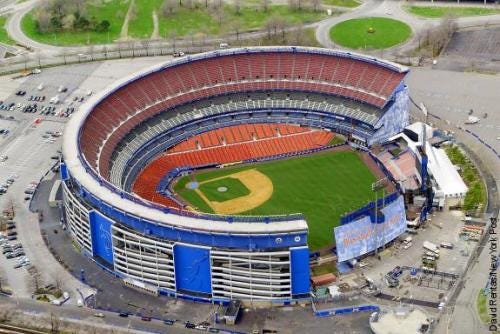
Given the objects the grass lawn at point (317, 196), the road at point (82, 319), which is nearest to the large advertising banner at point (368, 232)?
the grass lawn at point (317, 196)

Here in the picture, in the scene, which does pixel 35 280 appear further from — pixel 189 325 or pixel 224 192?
pixel 224 192

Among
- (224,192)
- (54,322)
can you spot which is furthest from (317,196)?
(54,322)

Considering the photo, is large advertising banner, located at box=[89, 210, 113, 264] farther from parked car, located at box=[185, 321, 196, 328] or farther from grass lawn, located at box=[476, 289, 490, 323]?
grass lawn, located at box=[476, 289, 490, 323]

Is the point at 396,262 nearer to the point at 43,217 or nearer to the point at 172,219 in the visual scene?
the point at 172,219

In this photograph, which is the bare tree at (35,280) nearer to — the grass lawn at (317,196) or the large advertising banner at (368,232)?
the grass lawn at (317,196)

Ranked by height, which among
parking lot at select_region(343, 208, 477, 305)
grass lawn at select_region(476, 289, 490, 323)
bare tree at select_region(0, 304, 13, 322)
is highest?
grass lawn at select_region(476, 289, 490, 323)

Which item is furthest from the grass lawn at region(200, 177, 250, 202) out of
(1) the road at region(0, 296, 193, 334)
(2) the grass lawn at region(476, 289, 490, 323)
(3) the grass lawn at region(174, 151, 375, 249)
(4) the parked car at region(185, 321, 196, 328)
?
(2) the grass lawn at region(476, 289, 490, 323)
